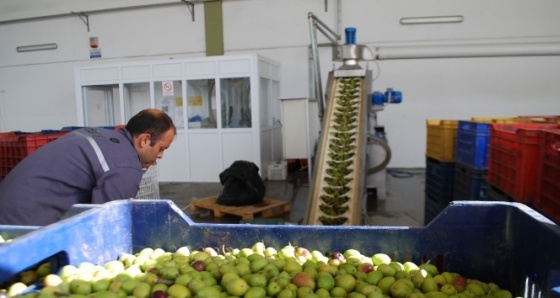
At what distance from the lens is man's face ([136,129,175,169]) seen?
2.02m

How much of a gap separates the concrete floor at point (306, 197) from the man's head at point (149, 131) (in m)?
2.53

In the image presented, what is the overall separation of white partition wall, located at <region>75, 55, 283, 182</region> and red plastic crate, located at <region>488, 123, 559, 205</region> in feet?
15.9

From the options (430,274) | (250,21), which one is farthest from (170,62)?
(430,274)

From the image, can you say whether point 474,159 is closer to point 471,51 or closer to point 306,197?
point 471,51

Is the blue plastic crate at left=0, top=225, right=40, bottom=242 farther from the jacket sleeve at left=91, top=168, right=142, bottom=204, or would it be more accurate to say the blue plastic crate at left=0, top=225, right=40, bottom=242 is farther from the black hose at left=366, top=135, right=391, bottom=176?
the black hose at left=366, top=135, right=391, bottom=176

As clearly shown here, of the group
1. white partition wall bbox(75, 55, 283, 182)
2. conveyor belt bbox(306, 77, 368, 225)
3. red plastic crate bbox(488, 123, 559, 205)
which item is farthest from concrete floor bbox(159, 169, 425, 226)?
red plastic crate bbox(488, 123, 559, 205)

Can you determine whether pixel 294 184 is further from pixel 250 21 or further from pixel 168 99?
pixel 250 21

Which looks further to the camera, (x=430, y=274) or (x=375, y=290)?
(x=430, y=274)

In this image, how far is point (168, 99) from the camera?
7.71 metres

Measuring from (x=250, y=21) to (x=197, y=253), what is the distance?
7952mm

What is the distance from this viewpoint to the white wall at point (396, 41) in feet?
26.2

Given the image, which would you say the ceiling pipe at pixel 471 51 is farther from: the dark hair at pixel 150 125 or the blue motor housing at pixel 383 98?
the dark hair at pixel 150 125

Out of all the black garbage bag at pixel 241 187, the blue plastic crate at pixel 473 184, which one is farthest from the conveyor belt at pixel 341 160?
the black garbage bag at pixel 241 187

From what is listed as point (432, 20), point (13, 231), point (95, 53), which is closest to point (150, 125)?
point (13, 231)
